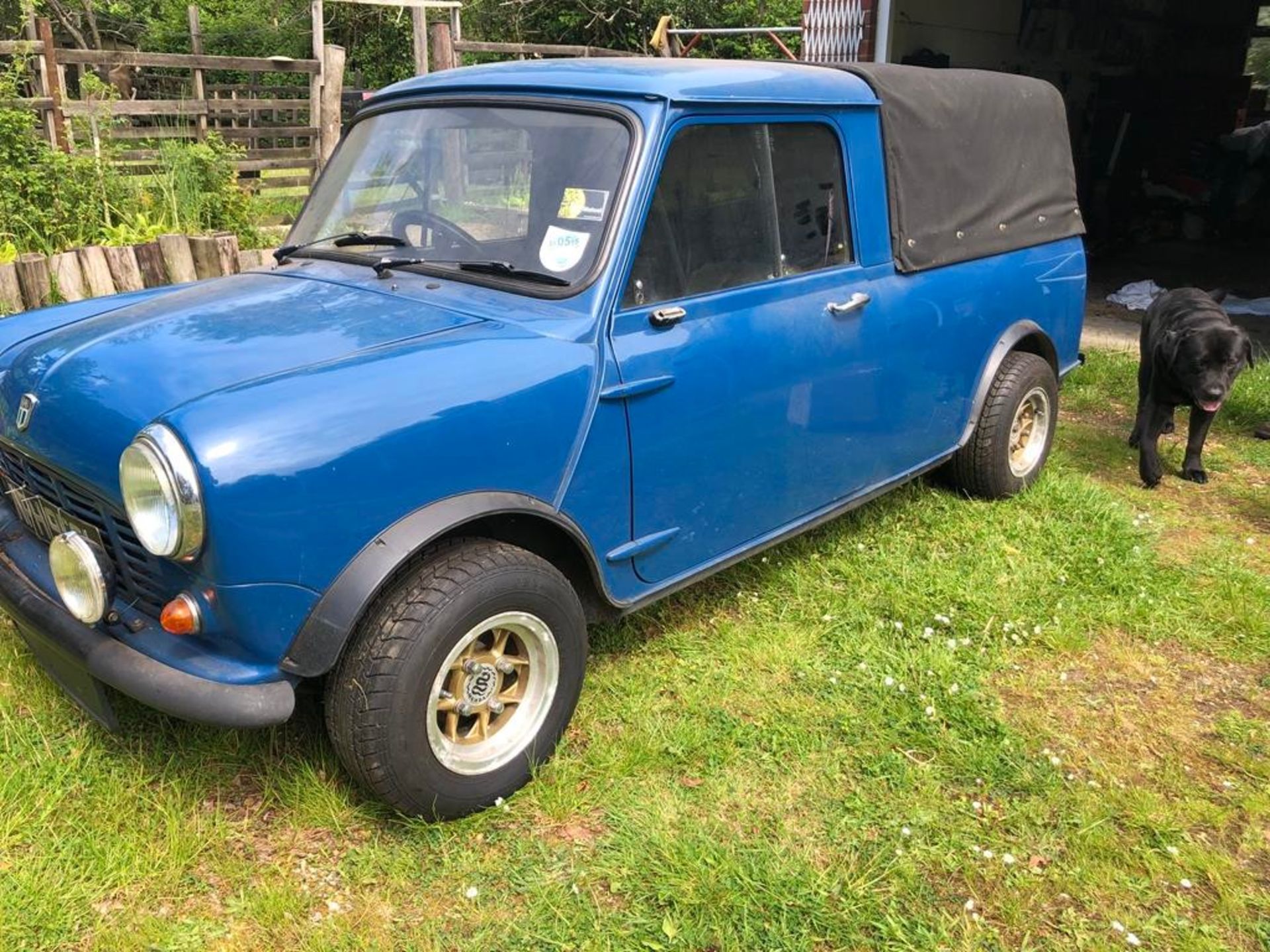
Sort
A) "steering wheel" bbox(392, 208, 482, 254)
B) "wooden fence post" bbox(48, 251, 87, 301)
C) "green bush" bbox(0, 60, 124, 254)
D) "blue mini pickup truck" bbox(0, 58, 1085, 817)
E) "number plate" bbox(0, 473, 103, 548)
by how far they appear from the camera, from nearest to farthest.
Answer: "blue mini pickup truck" bbox(0, 58, 1085, 817), "number plate" bbox(0, 473, 103, 548), "steering wheel" bbox(392, 208, 482, 254), "wooden fence post" bbox(48, 251, 87, 301), "green bush" bbox(0, 60, 124, 254)

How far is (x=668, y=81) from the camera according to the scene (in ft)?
9.93

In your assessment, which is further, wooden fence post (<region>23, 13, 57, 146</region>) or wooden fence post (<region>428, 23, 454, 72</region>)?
wooden fence post (<region>428, 23, 454, 72</region>)

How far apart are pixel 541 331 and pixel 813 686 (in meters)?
1.51

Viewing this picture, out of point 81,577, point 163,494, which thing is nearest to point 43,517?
point 81,577

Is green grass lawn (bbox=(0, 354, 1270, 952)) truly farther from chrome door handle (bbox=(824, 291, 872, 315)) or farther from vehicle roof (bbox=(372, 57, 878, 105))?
vehicle roof (bbox=(372, 57, 878, 105))

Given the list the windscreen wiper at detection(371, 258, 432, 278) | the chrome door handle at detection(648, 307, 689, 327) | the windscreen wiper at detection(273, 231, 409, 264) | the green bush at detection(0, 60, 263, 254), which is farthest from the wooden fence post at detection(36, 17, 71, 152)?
the chrome door handle at detection(648, 307, 689, 327)

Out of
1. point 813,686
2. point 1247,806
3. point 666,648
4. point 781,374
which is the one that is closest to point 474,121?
point 781,374

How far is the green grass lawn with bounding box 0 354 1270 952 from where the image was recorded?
2.40m

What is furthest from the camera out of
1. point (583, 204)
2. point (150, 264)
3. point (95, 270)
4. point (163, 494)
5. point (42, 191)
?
point (42, 191)

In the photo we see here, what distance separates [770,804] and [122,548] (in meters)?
1.83

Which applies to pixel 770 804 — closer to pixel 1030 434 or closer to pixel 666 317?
pixel 666 317

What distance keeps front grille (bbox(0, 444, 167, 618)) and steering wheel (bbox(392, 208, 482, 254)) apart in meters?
1.27

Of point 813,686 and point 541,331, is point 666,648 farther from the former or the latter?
point 541,331

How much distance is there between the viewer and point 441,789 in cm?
257
